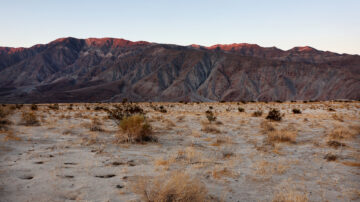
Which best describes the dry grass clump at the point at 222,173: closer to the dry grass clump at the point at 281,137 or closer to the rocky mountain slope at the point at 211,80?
the dry grass clump at the point at 281,137

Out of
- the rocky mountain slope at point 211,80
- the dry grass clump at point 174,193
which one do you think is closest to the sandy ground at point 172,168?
the dry grass clump at point 174,193

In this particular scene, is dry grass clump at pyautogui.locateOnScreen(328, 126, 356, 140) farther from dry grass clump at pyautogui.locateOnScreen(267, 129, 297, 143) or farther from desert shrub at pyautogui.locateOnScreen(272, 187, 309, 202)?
desert shrub at pyautogui.locateOnScreen(272, 187, 309, 202)

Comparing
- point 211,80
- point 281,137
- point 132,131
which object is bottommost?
point 281,137

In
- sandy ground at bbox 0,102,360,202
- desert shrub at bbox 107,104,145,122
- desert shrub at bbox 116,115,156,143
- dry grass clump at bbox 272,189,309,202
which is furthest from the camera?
desert shrub at bbox 107,104,145,122

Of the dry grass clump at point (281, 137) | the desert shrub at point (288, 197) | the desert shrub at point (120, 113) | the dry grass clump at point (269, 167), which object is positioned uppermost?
the desert shrub at point (120, 113)

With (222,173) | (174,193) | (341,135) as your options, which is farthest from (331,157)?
(174,193)

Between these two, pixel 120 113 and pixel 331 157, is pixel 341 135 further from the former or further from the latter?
pixel 120 113

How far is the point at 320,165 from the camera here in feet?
20.4

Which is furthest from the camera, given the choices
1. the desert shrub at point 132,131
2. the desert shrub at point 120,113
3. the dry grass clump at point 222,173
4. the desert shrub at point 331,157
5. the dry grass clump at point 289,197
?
the desert shrub at point 120,113

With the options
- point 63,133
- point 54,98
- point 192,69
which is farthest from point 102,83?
point 63,133

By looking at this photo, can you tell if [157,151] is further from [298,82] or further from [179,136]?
[298,82]

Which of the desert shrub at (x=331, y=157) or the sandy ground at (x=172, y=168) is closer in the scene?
the sandy ground at (x=172, y=168)

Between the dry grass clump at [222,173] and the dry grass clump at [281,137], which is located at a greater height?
the dry grass clump at [222,173]

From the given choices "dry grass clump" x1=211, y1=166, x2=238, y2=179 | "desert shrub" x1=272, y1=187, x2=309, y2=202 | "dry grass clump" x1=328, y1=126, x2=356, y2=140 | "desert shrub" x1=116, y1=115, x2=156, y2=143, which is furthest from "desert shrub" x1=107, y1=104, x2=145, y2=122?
"dry grass clump" x1=328, y1=126, x2=356, y2=140
